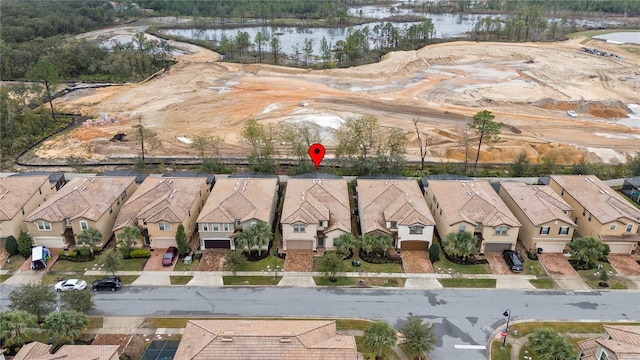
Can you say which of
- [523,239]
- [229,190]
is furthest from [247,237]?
[523,239]

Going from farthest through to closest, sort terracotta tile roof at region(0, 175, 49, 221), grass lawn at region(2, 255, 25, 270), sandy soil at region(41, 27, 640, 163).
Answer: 1. sandy soil at region(41, 27, 640, 163)
2. terracotta tile roof at region(0, 175, 49, 221)
3. grass lawn at region(2, 255, 25, 270)

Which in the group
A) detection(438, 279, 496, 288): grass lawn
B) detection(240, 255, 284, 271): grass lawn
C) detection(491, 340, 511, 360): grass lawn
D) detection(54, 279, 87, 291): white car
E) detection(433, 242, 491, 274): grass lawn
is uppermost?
detection(54, 279, 87, 291): white car

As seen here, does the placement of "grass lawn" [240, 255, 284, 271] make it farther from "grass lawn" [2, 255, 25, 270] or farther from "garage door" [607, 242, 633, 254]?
"garage door" [607, 242, 633, 254]

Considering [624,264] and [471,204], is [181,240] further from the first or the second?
→ [624,264]

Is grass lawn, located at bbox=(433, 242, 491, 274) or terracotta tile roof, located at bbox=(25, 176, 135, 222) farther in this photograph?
terracotta tile roof, located at bbox=(25, 176, 135, 222)

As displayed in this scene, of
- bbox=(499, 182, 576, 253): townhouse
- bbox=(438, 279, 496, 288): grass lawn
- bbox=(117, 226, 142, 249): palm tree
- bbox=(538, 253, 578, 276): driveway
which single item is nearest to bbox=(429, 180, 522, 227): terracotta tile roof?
bbox=(499, 182, 576, 253): townhouse
